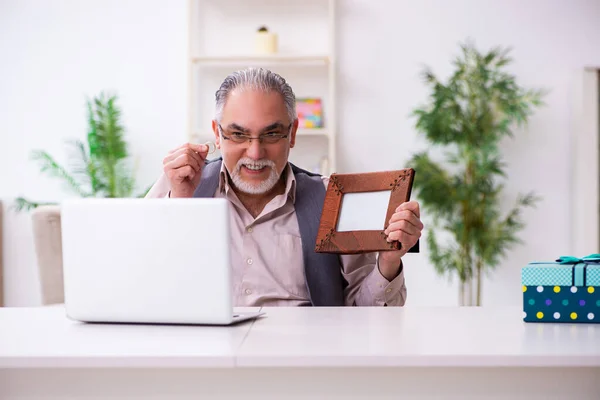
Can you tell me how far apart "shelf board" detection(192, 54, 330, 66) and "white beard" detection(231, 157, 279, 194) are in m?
2.48

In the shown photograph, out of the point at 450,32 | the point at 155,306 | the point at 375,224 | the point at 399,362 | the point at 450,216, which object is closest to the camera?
the point at 399,362

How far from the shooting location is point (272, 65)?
190 inches

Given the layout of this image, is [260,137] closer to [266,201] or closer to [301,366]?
[266,201]

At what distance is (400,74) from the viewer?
16.1ft

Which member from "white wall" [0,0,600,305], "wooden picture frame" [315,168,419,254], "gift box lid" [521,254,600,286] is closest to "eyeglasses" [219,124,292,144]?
"wooden picture frame" [315,168,419,254]

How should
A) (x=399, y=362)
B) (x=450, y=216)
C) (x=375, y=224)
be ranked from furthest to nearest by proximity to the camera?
(x=450, y=216) < (x=375, y=224) < (x=399, y=362)

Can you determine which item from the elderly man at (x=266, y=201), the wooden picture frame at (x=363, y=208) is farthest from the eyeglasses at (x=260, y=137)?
the wooden picture frame at (x=363, y=208)

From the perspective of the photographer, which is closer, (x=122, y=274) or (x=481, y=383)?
(x=481, y=383)

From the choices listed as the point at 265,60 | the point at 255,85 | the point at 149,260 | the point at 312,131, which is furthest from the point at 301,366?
the point at 265,60

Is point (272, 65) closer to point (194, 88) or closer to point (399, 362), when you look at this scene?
point (194, 88)

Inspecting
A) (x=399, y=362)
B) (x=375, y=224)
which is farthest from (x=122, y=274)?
(x=375, y=224)

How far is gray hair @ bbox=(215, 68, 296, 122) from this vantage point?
228 centimetres

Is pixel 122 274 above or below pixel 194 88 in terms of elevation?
below

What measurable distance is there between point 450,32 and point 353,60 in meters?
0.70
